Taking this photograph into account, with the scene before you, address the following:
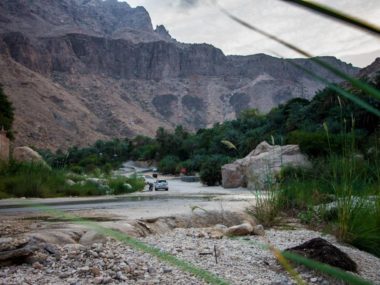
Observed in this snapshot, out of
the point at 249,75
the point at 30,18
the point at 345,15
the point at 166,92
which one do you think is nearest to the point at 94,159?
the point at 345,15

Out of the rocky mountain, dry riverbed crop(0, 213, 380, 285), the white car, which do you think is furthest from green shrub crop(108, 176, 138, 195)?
the rocky mountain

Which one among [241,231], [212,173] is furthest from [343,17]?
[212,173]

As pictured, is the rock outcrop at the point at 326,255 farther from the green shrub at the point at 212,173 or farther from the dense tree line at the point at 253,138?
the green shrub at the point at 212,173

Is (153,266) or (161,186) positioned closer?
(153,266)

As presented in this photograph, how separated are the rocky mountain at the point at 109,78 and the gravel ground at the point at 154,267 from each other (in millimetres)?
64667

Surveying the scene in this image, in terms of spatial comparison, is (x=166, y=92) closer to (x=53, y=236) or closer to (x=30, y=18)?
(x=30, y=18)

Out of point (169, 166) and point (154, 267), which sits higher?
point (169, 166)

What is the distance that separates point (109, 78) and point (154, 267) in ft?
400

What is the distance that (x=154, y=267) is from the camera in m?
3.19

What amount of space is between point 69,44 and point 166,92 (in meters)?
30.6

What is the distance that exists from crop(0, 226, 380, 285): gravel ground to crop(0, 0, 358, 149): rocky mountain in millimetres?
64667

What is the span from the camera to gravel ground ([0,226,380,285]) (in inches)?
115

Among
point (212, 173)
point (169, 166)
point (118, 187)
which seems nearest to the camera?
point (118, 187)

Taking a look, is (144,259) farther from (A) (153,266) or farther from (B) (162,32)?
(B) (162,32)
